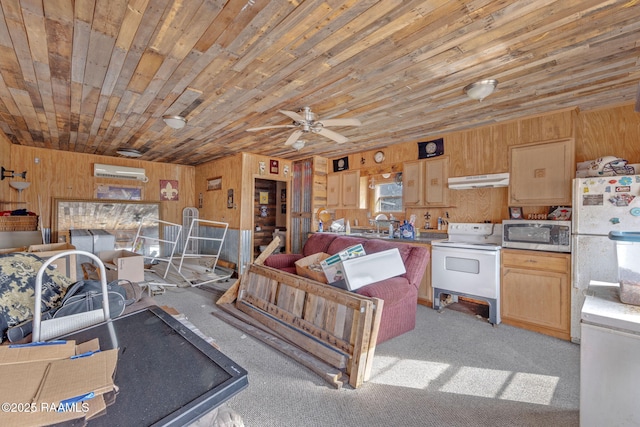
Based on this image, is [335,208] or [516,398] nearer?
[516,398]

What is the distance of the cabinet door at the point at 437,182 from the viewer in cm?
428

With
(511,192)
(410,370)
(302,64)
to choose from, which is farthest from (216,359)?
(511,192)

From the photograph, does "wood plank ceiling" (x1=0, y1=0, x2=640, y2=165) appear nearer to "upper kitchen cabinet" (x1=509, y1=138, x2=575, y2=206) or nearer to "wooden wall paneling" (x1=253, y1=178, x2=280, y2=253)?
"upper kitchen cabinet" (x1=509, y1=138, x2=575, y2=206)

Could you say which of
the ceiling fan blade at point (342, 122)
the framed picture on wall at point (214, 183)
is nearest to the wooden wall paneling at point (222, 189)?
the framed picture on wall at point (214, 183)

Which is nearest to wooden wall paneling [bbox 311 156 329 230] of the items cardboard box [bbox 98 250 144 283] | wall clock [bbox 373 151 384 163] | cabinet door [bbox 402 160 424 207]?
wall clock [bbox 373 151 384 163]

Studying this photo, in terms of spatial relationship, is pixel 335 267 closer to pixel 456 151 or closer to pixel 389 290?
pixel 389 290

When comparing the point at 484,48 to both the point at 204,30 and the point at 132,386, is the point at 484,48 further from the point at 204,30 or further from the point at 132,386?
the point at 132,386

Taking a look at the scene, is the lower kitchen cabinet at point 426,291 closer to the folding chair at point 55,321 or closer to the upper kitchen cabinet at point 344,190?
the upper kitchen cabinet at point 344,190

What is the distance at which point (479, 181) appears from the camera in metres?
3.79

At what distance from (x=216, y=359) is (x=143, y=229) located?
6.68 m

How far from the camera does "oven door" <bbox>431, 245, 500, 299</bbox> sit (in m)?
3.34

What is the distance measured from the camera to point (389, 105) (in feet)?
10.3

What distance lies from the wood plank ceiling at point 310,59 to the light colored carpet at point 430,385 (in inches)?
97.1

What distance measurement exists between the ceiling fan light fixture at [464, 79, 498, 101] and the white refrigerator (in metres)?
1.34
